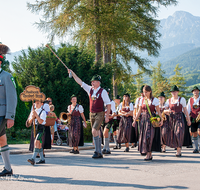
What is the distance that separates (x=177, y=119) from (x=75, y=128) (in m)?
3.49

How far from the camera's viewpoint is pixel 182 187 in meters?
4.92

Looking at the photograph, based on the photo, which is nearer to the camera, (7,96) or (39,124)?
(7,96)

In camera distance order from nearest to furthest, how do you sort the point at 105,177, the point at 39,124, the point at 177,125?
the point at 105,177, the point at 39,124, the point at 177,125

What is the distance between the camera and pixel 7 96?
550 cm

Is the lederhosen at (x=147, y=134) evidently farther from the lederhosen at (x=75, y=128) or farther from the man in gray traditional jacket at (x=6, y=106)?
the man in gray traditional jacket at (x=6, y=106)

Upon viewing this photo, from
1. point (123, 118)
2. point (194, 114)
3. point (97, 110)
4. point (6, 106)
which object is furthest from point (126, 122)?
point (6, 106)

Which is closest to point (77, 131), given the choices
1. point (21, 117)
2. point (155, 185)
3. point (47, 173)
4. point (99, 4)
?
point (47, 173)

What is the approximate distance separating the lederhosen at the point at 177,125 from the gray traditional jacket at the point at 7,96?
5.68 meters

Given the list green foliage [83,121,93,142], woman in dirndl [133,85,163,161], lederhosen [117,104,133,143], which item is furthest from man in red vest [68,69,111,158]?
green foliage [83,121,93,142]

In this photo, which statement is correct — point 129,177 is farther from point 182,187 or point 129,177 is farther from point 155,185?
point 182,187

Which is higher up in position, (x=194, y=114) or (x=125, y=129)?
(x=194, y=114)

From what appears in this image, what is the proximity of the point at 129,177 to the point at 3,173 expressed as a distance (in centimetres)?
242

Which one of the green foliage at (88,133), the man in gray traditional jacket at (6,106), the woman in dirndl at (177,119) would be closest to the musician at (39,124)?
the man in gray traditional jacket at (6,106)

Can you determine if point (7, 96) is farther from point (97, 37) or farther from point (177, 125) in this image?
point (97, 37)
